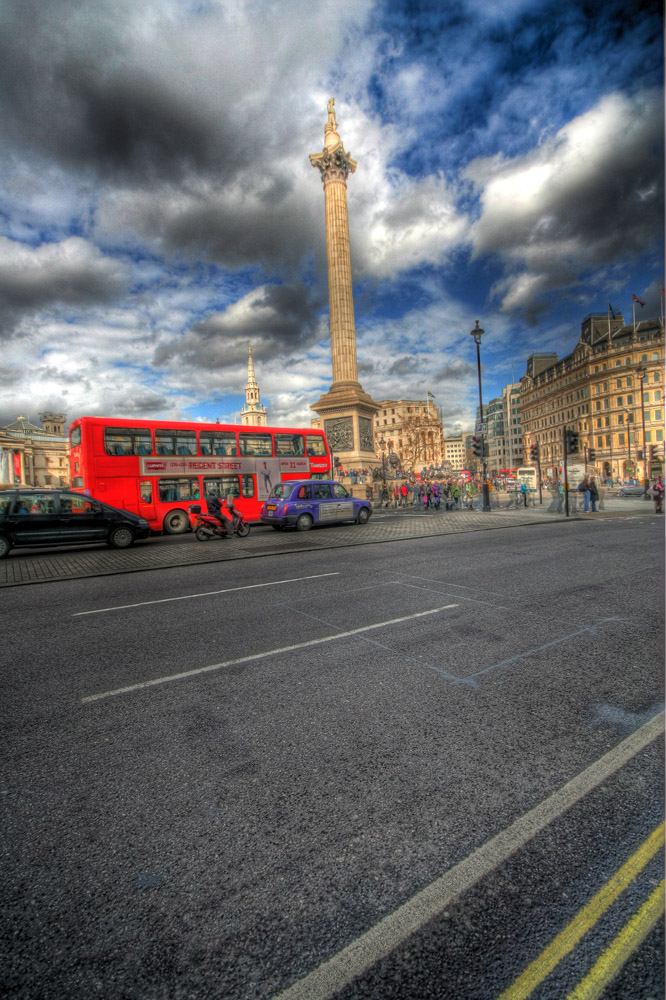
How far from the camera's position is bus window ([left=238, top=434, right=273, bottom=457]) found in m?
18.1

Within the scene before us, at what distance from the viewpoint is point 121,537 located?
13.4 m

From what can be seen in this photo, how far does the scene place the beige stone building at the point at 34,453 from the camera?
302 feet

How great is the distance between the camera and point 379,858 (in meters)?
1.89

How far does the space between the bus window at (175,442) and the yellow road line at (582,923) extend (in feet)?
53.2

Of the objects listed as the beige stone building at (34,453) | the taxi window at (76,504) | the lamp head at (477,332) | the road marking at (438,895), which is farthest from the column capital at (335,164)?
the beige stone building at (34,453)

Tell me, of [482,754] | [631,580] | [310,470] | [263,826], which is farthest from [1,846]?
[310,470]

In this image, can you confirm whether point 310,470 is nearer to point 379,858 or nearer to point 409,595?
point 409,595

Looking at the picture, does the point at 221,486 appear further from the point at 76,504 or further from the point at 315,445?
the point at 76,504

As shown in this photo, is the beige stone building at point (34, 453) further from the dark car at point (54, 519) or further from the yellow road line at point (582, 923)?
the yellow road line at point (582, 923)

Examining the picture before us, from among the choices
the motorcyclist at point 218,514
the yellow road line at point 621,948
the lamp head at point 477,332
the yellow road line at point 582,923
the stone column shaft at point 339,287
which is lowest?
the yellow road line at point 621,948

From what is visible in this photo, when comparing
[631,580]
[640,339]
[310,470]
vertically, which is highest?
[640,339]

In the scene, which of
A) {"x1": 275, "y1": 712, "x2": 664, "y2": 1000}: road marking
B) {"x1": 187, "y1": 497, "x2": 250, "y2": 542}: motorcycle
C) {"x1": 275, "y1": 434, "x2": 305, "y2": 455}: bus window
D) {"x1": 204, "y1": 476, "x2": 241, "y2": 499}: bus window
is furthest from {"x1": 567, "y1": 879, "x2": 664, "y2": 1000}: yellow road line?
{"x1": 275, "y1": 434, "x2": 305, "y2": 455}: bus window

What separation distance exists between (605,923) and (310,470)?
18962 millimetres

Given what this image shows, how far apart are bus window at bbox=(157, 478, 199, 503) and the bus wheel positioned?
53 centimetres
